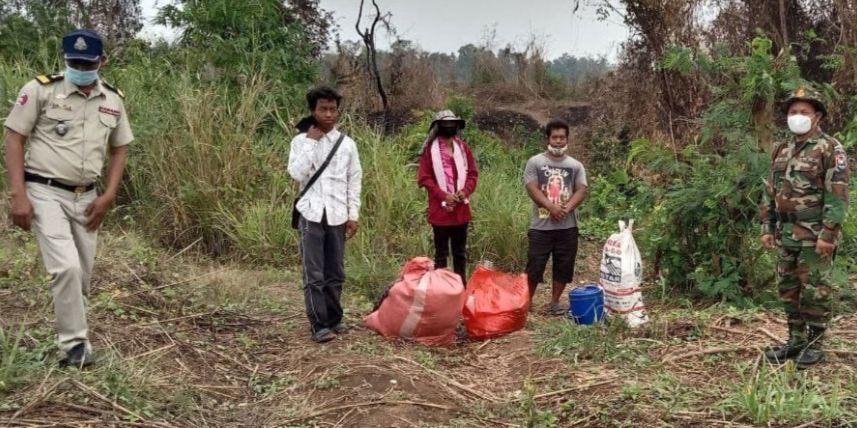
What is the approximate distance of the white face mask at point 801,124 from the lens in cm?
376

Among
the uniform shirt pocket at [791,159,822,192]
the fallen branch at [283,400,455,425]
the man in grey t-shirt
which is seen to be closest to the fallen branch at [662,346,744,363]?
the uniform shirt pocket at [791,159,822,192]

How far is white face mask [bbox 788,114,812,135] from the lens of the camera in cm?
376

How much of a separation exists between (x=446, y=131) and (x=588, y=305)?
1.60 m

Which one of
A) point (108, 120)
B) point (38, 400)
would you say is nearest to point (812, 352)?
point (38, 400)

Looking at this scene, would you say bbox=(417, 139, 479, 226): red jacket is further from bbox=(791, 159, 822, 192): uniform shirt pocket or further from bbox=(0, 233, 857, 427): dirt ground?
bbox=(791, 159, 822, 192): uniform shirt pocket

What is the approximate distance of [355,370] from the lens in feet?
12.9

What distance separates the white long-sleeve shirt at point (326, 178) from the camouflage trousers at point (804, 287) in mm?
2483

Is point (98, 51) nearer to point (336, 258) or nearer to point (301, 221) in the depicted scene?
point (301, 221)

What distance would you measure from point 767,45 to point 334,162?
3093mm

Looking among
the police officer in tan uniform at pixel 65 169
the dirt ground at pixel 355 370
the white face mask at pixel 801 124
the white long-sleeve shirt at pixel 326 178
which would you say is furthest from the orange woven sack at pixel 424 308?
the white face mask at pixel 801 124

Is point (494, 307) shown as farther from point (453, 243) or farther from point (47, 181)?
point (47, 181)

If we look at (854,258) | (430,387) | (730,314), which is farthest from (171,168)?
(854,258)

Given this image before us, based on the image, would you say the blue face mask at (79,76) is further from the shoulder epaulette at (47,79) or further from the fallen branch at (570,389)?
the fallen branch at (570,389)

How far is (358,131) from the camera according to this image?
8836mm
